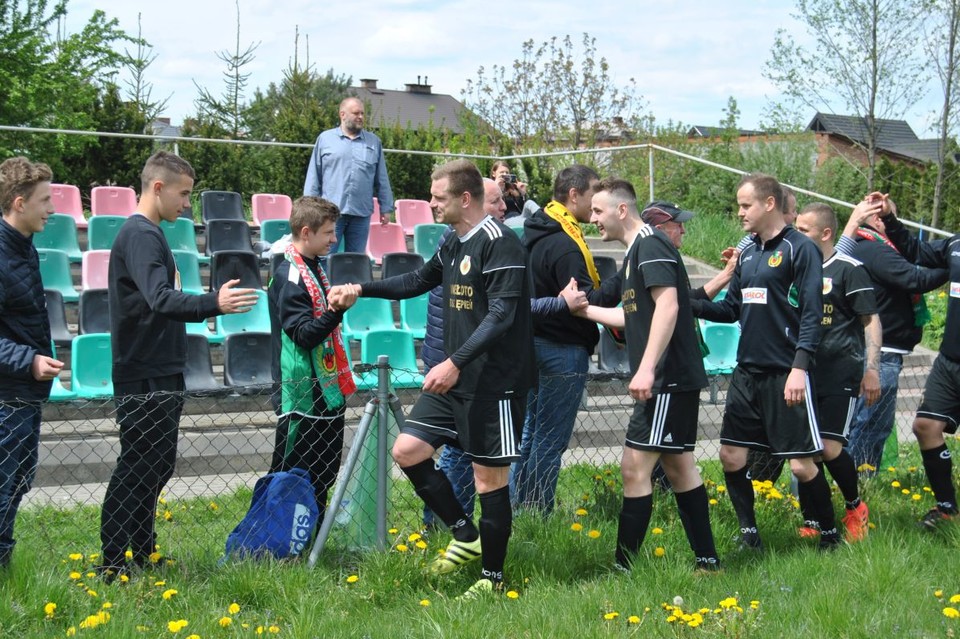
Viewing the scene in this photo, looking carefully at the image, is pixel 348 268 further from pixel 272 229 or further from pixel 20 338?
pixel 20 338

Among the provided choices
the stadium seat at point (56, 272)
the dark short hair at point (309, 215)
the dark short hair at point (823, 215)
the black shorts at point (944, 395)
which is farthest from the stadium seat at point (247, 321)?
the black shorts at point (944, 395)

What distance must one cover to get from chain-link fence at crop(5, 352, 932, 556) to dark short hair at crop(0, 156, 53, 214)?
4.12 feet

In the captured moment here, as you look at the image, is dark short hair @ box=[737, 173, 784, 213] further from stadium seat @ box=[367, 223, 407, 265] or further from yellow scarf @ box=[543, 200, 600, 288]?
stadium seat @ box=[367, 223, 407, 265]

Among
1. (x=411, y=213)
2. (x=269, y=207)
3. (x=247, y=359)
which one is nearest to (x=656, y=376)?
(x=247, y=359)

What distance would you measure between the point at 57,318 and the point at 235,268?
1.73 m

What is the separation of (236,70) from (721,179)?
16.8 m

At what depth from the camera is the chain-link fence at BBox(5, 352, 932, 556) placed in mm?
4867

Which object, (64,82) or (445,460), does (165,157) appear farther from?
(64,82)

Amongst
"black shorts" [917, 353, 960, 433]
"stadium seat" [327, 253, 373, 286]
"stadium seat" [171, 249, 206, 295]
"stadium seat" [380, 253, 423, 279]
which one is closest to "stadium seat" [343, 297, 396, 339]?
"stadium seat" [327, 253, 373, 286]

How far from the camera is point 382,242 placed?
11.0 meters

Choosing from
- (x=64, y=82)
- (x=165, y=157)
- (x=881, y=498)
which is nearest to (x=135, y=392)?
(x=165, y=157)

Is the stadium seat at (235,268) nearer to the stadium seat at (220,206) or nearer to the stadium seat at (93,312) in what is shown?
the stadium seat at (93,312)

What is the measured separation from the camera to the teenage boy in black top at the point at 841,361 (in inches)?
207

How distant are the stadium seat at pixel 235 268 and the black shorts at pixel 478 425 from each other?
4.74 metres
